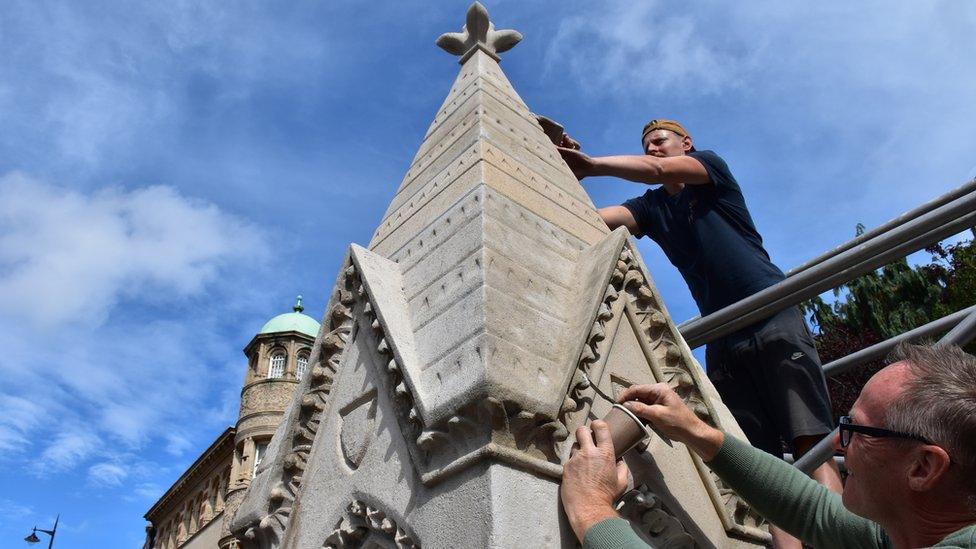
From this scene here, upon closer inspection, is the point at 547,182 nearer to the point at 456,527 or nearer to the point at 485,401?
the point at 485,401

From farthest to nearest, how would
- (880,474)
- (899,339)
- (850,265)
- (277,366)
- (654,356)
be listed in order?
(277,366), (899,339), (850,265), (654,356), (880,474)

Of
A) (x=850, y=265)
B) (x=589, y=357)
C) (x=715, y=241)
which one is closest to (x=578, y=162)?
(x=715, y=241)

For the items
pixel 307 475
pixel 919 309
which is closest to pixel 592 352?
pixel 307 475

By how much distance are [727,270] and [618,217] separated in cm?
78

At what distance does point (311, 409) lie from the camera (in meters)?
3.32

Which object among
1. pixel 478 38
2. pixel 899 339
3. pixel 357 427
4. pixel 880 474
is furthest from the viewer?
pixel 478 38

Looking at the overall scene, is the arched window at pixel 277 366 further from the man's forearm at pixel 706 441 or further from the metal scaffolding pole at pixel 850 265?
the man's forearm at pixel 706 441

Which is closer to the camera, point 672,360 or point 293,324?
point 672,360

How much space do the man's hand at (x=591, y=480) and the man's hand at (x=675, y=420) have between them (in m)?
0.16

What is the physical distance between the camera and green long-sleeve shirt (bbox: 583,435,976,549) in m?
2.29

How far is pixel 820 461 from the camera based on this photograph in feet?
9.71

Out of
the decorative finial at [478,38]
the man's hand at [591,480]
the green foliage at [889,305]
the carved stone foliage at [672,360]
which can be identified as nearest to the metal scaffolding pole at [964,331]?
the carved stone foliage at [672,360]

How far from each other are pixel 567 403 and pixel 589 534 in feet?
1.79

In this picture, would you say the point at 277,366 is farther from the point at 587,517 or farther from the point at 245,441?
the point at 587,517
